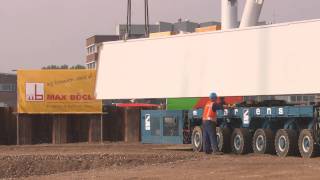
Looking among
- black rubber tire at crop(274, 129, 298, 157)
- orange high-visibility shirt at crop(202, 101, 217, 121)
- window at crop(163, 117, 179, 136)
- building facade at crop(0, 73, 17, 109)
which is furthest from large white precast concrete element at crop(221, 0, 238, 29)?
building facade at crop(0, 73, 17, 109)

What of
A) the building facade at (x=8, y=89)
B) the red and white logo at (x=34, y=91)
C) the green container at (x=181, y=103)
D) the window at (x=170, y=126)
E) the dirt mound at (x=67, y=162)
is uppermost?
the building facade at (x=8, y=89)

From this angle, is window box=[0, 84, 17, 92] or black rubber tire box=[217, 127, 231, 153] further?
window box=[0, 84, 17, 92]

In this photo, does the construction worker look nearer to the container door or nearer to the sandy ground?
the sandy ground

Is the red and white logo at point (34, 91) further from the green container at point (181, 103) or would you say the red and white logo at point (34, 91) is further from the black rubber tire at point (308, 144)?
the black rubber tire at point (308, 144)

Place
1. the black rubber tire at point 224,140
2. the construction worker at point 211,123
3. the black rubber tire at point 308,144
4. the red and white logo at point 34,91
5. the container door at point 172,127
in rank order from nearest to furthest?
the black rubber tire at point 308,144 → the construction worker at point 211,123 → the black rubber tire at point 224,140 → the container door at point 172,127 → the red and white logo at point 34,91

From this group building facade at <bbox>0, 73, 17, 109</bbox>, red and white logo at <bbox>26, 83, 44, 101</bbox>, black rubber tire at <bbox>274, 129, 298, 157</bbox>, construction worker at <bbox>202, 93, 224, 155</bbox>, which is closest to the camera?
black rubber tire at <bbox>274, 129, 298, 157</bbox>

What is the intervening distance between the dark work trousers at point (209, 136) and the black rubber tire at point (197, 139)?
39.8 inches

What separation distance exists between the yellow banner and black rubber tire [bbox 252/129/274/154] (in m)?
11.4

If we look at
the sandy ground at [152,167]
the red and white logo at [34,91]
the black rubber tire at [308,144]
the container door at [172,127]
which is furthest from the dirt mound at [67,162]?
the red and white logo at [34,91]

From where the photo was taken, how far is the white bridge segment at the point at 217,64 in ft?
68.5

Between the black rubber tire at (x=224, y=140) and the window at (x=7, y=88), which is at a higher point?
the window at (x=7, y=88)

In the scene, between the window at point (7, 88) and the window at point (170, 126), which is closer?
the window at point (170, 126)

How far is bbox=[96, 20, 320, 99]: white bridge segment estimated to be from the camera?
20.9 metres

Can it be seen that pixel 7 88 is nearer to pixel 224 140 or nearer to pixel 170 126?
pixel 170 126
